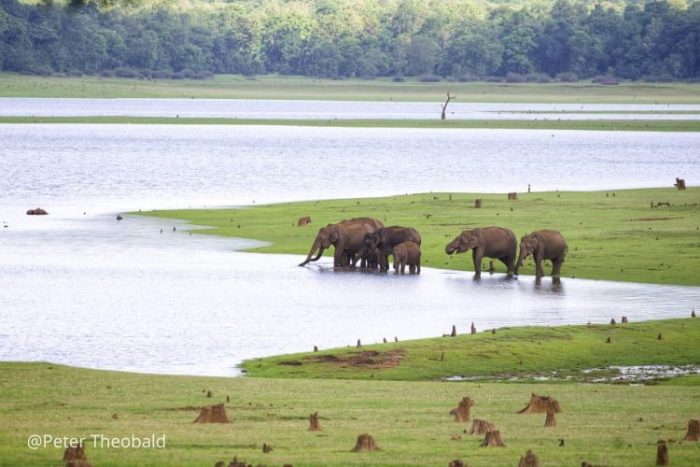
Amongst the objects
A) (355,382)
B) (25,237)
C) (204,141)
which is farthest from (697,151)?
(355,382)

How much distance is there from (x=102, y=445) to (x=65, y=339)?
40.0 ft

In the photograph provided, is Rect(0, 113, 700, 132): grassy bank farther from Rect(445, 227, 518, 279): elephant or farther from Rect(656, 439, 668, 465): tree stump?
Rect(656, 439, 668, 465): tree stump

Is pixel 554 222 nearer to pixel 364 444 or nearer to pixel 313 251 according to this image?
pixel 313 251

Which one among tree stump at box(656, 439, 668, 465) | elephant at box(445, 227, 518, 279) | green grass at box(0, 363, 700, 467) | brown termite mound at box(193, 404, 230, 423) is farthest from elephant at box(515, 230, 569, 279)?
tree stump at box(656, 439, 668, 465)

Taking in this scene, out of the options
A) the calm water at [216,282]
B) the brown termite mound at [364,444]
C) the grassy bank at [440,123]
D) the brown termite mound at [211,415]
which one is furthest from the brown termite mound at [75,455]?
the grassy bank at [440,123]

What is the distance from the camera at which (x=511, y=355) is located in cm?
2528

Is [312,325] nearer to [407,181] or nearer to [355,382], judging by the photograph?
[355,382]

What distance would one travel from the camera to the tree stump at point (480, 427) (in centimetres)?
1652

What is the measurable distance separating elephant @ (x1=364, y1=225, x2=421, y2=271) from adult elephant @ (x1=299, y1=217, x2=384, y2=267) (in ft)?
1.99

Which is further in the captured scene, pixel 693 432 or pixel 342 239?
pixel 342 239

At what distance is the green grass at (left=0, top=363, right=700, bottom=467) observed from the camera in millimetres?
14930

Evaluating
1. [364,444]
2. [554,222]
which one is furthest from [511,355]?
[554,222]

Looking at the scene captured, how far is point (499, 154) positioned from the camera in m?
101

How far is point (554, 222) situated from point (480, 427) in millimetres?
30571
